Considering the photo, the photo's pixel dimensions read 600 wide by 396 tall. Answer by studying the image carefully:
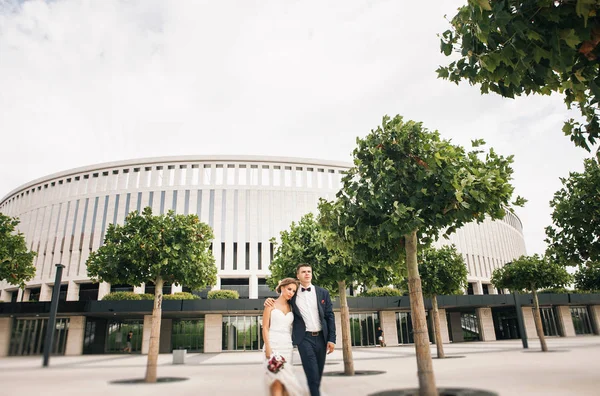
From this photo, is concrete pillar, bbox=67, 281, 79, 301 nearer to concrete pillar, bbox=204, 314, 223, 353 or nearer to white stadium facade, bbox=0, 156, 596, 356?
white stadium facade, bbox=0, 156, 596, 356

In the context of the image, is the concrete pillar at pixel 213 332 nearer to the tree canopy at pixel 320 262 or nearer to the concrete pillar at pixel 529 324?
the tree canopy at pixel 320 262

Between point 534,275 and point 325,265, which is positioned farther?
point 534,275

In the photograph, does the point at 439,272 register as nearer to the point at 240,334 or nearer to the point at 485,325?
the point at 240,334

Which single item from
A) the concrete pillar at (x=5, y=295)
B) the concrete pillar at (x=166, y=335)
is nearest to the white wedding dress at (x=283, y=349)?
the concrete pillar at (x=166, y=335)

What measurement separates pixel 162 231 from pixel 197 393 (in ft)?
19.0

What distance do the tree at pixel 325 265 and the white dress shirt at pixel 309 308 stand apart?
6.24 meters

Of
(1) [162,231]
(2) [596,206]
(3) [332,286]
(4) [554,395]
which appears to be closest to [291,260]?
(3) [332,286]

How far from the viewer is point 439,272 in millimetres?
20141

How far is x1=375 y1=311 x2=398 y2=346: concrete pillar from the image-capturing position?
35812 millimetres

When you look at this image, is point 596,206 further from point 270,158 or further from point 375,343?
point 270,158

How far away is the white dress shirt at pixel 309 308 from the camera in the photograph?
5.74 meters

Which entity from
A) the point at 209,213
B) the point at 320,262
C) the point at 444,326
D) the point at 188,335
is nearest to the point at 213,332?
the point at 188,335

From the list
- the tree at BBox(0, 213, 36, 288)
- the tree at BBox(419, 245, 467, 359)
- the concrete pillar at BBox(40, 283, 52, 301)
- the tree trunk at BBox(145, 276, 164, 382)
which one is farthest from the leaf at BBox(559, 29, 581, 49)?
the concrete pillar at BBox(40, 283, 52, 301)

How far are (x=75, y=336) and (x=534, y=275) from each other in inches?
1323
